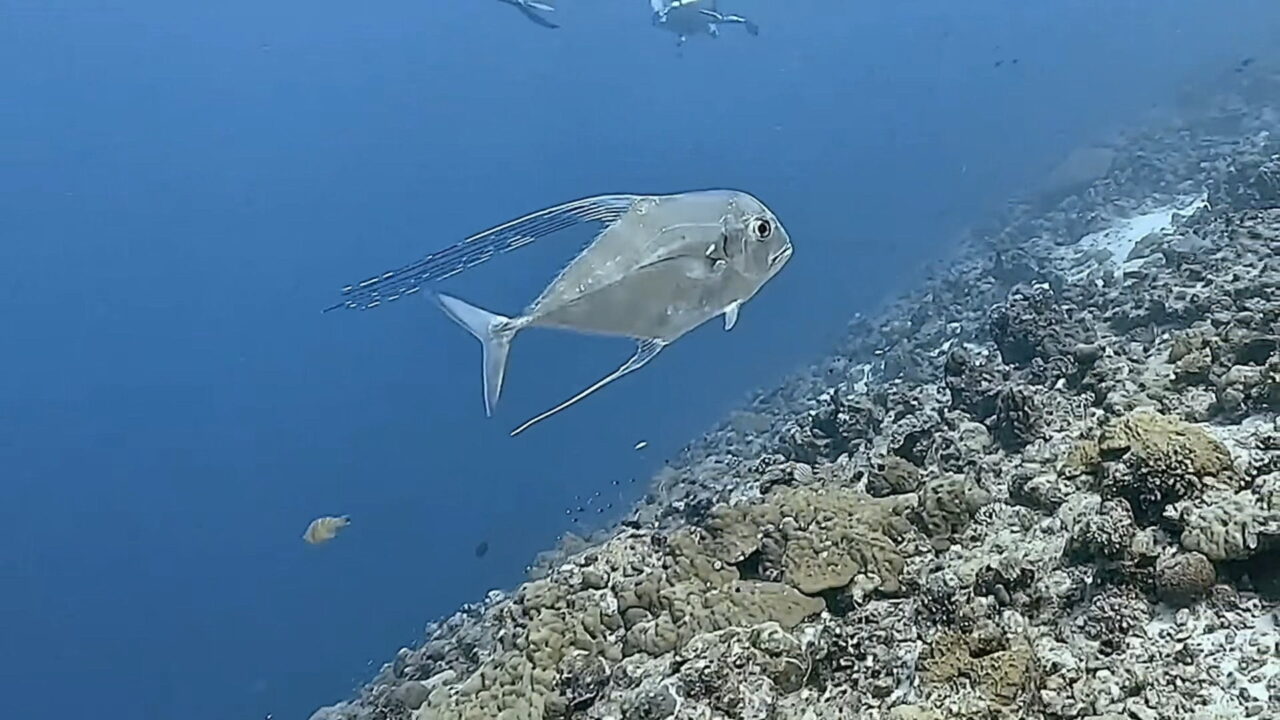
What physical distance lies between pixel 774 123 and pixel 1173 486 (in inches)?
3894

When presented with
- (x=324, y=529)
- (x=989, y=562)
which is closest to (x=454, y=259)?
(x=989, y=562)

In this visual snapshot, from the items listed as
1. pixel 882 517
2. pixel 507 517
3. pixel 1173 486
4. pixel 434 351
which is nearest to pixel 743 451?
pixel 882 517

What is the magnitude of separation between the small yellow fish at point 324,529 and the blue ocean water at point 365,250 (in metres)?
3.89

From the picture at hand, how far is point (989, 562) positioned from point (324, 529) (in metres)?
7.66

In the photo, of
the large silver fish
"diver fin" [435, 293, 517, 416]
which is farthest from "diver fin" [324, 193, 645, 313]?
"diver fin" [435, 293, 517, 416]

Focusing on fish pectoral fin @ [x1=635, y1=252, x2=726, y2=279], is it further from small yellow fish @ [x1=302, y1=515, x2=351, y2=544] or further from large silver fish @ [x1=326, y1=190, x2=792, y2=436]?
small yellow fish @ [x1=302, y1=515, x2=351, y2=544]

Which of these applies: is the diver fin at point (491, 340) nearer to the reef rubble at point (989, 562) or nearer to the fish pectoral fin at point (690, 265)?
the fish pectoral fin at point (690, 265)

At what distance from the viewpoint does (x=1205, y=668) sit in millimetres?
2652

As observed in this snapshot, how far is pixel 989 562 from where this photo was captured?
3506mm

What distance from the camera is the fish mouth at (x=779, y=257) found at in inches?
118

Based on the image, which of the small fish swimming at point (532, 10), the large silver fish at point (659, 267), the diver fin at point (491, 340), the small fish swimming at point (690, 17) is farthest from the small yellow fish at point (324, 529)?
the small fish swimming at point (690, 17)

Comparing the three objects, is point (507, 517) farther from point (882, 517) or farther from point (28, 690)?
point (882, 517)

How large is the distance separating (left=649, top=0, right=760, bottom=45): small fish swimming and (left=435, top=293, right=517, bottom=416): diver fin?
11.7 m

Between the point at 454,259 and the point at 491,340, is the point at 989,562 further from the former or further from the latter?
the point at 454,259
